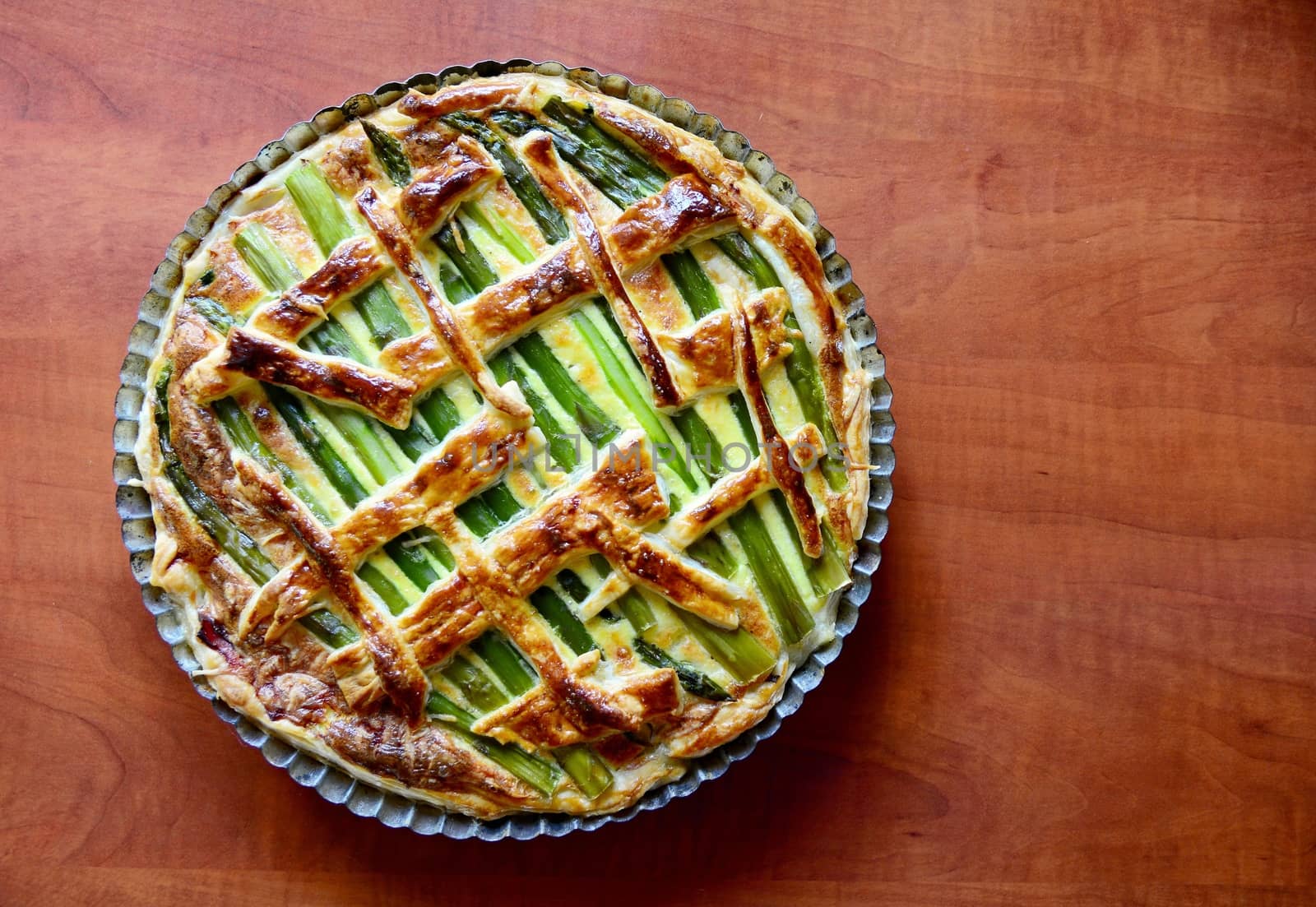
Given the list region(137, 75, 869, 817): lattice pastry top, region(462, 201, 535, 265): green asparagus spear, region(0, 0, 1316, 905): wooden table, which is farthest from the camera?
region(0, 0, 1316, 905): wooden table

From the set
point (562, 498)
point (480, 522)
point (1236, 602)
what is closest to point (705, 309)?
point (562, 498)

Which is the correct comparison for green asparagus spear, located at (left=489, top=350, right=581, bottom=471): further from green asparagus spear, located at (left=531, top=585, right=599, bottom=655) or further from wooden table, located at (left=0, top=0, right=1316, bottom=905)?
wooden table, located at (left=0, top=0, right=1316, bottom=905)

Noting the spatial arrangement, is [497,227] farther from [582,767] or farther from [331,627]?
[582,767]

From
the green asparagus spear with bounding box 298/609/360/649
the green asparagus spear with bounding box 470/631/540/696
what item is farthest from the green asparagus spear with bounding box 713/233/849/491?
the green asparagus spear with bounding box 298/609/360/649

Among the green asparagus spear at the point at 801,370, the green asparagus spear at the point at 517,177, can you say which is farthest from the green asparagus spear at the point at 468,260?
the green asparagus spear at the point at 801,370

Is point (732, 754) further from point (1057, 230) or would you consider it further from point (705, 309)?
point (1057, 230)

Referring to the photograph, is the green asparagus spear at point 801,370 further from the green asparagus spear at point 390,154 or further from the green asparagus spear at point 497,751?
the green asparagus spear at point 497,751
